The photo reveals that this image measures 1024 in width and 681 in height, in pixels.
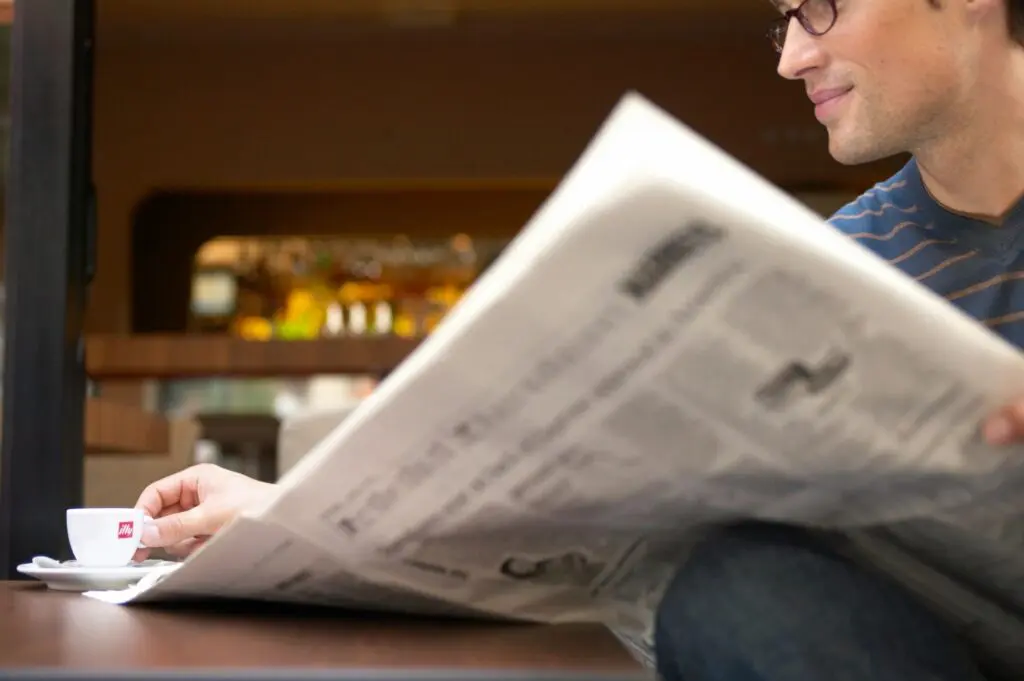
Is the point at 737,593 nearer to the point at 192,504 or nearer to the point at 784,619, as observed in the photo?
the point at 784,619

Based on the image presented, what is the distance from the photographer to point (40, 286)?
915 mm

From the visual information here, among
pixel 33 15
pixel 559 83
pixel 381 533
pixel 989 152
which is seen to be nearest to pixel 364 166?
pixel 559 83

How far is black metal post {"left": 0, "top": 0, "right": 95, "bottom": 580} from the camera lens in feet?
2.99

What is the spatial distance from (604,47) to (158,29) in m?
1.43

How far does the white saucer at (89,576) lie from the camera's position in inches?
24.3

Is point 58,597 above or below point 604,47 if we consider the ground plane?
below

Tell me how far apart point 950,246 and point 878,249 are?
0.16ft

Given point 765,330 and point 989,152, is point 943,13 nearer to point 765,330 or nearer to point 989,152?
point 989,152

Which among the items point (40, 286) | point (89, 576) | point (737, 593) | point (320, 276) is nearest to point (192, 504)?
point (89, 576)

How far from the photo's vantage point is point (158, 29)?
3.75 m

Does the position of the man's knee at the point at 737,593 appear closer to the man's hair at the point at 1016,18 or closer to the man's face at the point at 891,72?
the man's face at the point at 891,72

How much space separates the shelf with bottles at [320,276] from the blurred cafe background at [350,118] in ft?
0.57

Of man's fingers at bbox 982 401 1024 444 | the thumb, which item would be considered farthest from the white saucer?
man's fingers at bbox 982 401 1024 444

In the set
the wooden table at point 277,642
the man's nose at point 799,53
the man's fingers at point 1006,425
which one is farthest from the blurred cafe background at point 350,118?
the man's fingers at point 1006,425
